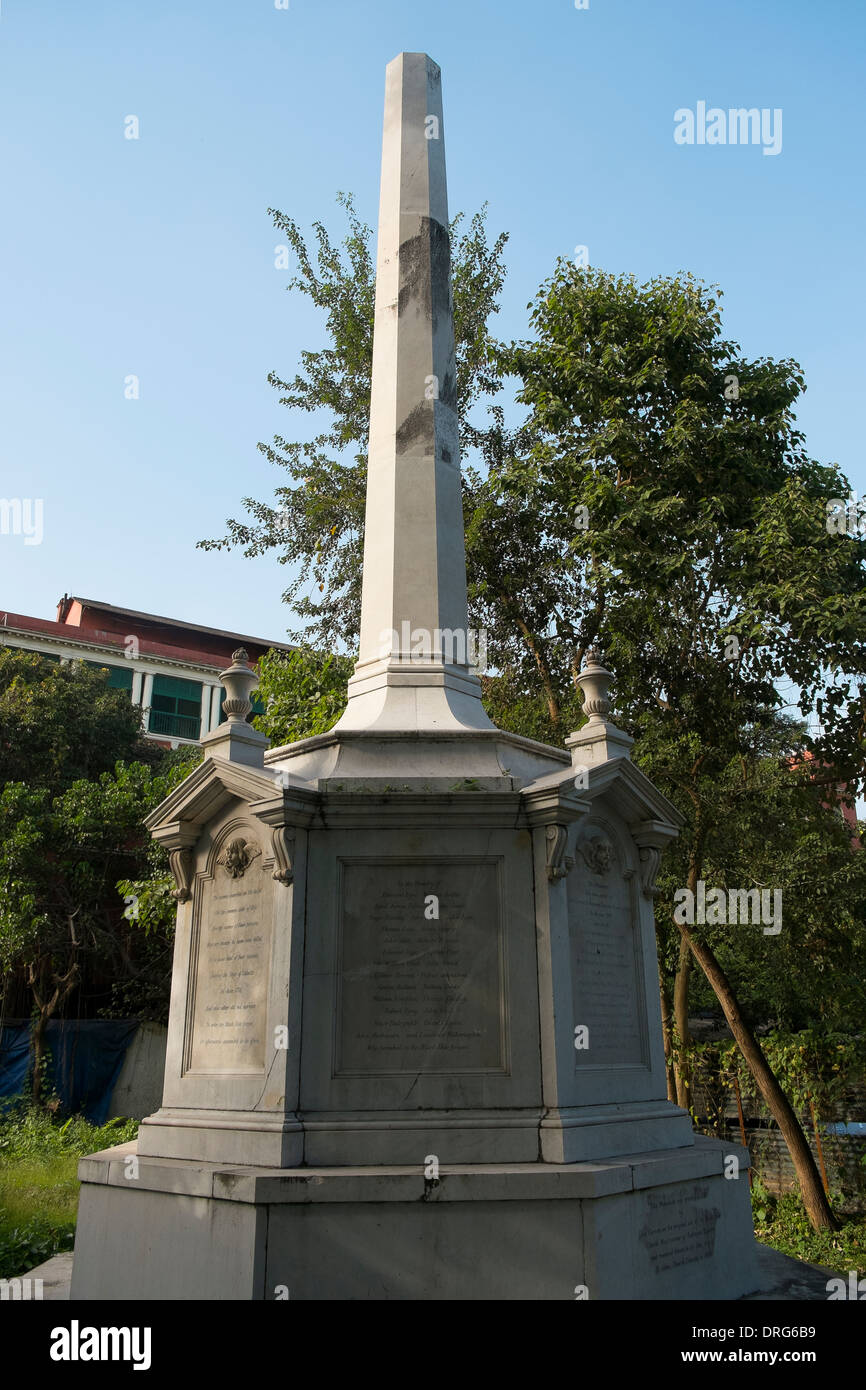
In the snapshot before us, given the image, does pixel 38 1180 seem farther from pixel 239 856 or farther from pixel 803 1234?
pixel 803 1234

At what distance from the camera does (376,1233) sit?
16.0 feet

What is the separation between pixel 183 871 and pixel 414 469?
11.0 ft

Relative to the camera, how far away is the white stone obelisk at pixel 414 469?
274 inches

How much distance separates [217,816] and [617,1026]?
2794 millimetres

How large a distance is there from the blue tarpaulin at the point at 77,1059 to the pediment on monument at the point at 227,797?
674 inches

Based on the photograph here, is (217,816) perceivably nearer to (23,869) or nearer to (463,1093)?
(463,1093)

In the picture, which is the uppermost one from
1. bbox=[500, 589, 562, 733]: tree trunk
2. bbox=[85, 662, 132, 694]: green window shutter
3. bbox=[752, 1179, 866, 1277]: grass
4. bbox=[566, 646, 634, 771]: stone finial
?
bbox=[85, 662, 132, 694]: green window shutter

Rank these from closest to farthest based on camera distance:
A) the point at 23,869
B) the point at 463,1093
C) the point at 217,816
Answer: the point at 463,1093, the point at 217,816, the point at 23,869

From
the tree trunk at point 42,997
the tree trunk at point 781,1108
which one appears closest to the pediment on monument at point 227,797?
the tree trunk at point 781,1108

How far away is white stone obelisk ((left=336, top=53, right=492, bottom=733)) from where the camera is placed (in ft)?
22.9

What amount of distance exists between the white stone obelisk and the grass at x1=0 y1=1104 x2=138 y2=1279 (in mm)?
6339

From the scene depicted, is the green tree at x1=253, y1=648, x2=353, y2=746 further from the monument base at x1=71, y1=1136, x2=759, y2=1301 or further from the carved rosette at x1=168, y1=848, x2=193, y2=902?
the monument base at x1=71, y1=1136, x2=759, y2=1301

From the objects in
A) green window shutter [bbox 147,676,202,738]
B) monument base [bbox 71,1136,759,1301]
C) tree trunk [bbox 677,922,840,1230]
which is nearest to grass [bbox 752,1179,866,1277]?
tree trunk [bbox 677,922,840,1230]
